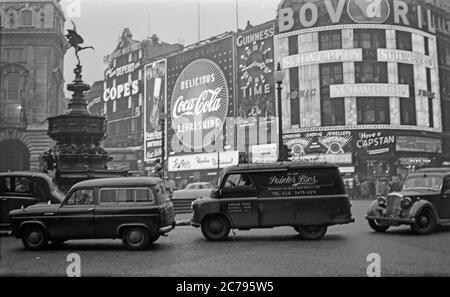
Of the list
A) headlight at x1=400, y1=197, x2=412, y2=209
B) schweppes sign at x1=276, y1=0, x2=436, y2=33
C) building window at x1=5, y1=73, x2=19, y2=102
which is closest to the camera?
headlight at x1=400, y1=197, x2=412, y2=209

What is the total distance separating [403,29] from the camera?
3384 cm

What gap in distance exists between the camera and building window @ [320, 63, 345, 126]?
115ft

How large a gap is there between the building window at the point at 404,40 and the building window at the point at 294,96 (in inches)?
321

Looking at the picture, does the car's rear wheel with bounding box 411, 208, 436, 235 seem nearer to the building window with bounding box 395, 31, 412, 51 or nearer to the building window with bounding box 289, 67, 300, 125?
the building window with bounding box 289, 67, 300, 125

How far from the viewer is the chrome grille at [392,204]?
947cm

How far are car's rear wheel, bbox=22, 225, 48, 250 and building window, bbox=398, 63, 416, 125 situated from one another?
31600 mm

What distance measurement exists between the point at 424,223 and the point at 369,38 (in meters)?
28.8

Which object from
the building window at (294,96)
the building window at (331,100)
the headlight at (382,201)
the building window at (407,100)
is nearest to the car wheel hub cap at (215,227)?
the headlight at (382,201)

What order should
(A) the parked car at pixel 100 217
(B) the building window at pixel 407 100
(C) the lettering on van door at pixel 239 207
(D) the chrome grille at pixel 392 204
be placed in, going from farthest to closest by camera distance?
(B) the building window at pixel 407 100
(D) the chrome grille at pixel 392 204
(C) the lettering on van door at pixel 239 207
(A) the parked car at pixel 100 217

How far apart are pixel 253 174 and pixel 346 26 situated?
29.1 meters

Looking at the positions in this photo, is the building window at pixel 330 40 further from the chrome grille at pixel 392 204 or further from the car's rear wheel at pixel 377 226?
the car's rear wheel at pixel 377 226

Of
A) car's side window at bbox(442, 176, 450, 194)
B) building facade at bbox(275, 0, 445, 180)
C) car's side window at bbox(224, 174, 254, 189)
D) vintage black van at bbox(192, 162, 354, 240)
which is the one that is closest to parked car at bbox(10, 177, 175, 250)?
vintage black van at bbox(192, 162, 354, 240)

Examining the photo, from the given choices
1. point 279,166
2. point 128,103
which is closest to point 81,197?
point 279,166

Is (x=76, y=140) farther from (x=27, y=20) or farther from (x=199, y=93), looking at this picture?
(x=199, y=93)
